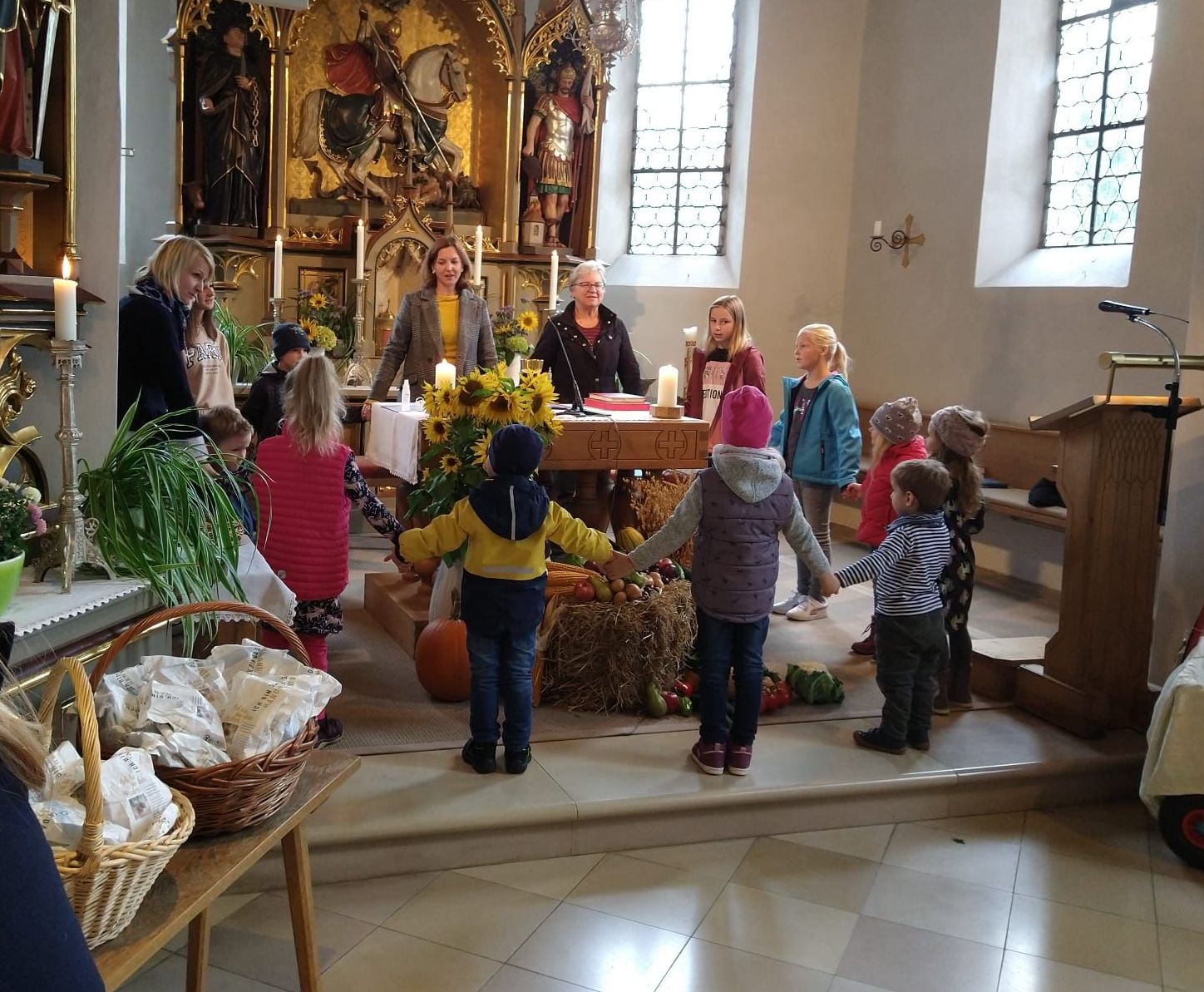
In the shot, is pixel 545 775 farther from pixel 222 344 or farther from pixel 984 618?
pixel 984 618

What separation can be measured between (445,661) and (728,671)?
3.49 feet

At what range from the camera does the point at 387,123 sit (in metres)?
8.92

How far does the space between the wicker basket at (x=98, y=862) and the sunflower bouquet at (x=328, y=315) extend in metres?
6.61

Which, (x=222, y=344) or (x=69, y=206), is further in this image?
(x=222, y=344)

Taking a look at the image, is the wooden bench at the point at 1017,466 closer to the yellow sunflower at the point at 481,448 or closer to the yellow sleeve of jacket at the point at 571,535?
the yellow sunflower at the point at 481,448

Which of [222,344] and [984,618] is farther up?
[222,344]

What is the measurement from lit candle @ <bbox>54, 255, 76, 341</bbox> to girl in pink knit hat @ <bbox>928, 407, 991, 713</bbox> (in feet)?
9.43

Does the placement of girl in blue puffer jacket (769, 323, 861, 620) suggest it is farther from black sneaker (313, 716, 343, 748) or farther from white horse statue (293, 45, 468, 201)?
A: white horse statue (293, 45, 468, 201)

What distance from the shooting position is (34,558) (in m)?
3.13

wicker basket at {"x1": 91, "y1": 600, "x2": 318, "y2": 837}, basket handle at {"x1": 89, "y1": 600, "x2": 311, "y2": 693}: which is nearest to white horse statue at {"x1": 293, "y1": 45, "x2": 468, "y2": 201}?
basket handle at {"x1": 89, "y1": 600, "x2": 311, "y2": 693}

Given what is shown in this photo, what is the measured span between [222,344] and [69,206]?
1837 mm

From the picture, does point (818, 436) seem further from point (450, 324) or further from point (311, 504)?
point (311, 504)

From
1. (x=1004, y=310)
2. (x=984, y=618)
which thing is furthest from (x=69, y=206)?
(x=1004, y=310)

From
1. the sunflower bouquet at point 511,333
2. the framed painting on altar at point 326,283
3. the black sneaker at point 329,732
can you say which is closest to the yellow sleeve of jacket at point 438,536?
the black sneaker at point 329,732
